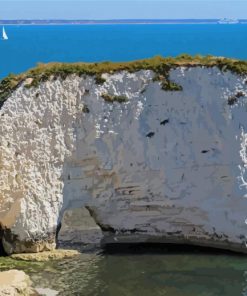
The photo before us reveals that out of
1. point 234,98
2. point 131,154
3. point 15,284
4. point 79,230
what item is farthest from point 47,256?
point 234,98

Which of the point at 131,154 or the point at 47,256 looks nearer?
the point at 47,256

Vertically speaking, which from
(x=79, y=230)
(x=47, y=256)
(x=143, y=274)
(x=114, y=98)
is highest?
(x=114, y=98)

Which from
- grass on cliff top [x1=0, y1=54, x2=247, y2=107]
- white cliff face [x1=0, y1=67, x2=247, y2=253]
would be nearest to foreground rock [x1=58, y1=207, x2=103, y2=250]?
white cliff face [x1=0, y1=67, x2=247, y2=253]

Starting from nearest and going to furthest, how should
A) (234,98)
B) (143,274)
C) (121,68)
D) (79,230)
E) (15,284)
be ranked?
(15,284) → (143,274) → (234,98) → (121,68) → (79,230)

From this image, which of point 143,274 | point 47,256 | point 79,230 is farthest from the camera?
point 79,230

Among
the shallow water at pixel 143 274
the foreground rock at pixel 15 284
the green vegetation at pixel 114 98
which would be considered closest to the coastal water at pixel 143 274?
the shallow water at pixel 143 274

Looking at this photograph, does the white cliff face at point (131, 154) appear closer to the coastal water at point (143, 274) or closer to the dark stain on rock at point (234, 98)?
the dark stain on rock at point (234, 98)

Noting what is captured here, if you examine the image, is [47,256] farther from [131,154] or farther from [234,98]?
[234,98]

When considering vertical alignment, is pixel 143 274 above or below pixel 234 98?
below

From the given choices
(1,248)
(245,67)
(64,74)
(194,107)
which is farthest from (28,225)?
(245,67)
